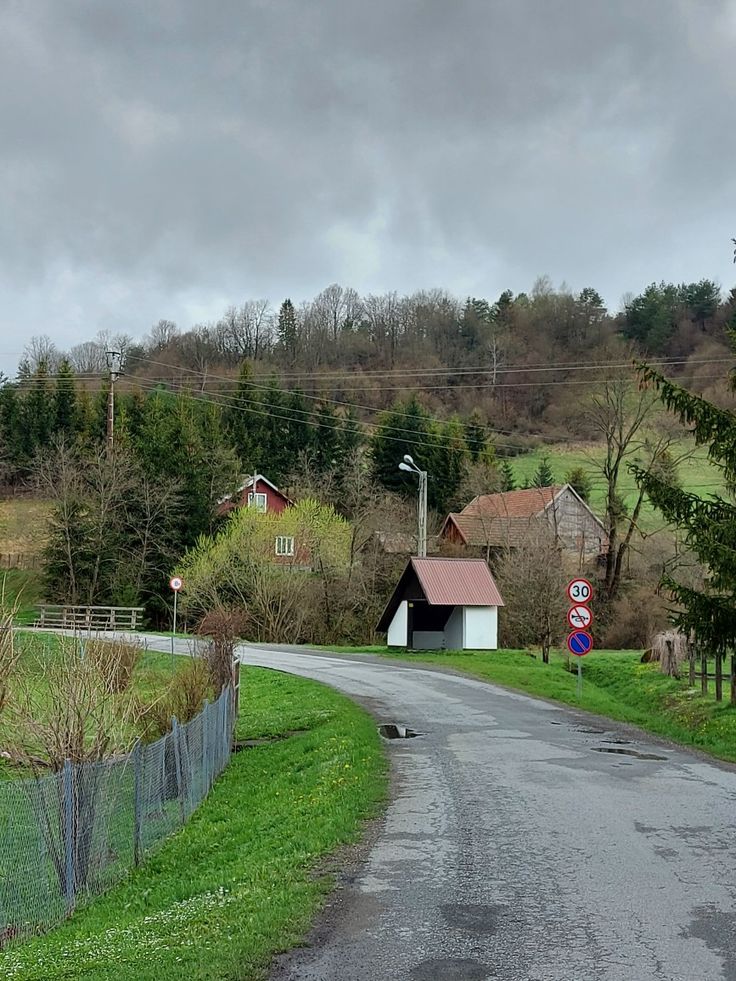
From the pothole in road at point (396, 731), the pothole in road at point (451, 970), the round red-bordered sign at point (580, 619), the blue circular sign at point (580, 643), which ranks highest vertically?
the round red-bordered sign at point (580, 619)

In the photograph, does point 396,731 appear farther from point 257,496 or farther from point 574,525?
point 257,496

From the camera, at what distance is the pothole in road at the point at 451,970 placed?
19.0 ft

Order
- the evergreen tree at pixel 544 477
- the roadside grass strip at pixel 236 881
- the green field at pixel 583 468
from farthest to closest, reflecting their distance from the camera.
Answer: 1. the evergreen tree at pixel 544 477
2. the green field at pixel 583 468
3. the roadside grass strip at pixel 236 881

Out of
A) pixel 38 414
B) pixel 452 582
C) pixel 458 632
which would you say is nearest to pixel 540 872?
pixel 452 582

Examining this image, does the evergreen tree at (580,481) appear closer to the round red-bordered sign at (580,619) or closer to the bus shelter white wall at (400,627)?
the bus shelter white wall at (400,627)

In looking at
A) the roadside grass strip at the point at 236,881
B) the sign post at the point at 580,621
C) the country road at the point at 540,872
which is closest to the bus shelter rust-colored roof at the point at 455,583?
the sign post at the point at 580,621

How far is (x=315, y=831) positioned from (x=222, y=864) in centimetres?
103

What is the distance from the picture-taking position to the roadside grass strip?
6.39m

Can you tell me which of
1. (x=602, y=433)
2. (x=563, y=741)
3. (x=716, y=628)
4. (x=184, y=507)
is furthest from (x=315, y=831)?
(x=184, y=507)

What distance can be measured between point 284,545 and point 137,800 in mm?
42387

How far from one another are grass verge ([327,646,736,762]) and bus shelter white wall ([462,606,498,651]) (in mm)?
1437

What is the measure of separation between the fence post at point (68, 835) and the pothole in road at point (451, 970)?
15.1 ft

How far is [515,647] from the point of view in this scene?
47.2 meters

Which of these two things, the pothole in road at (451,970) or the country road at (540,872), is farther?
the country road at (540,872)
